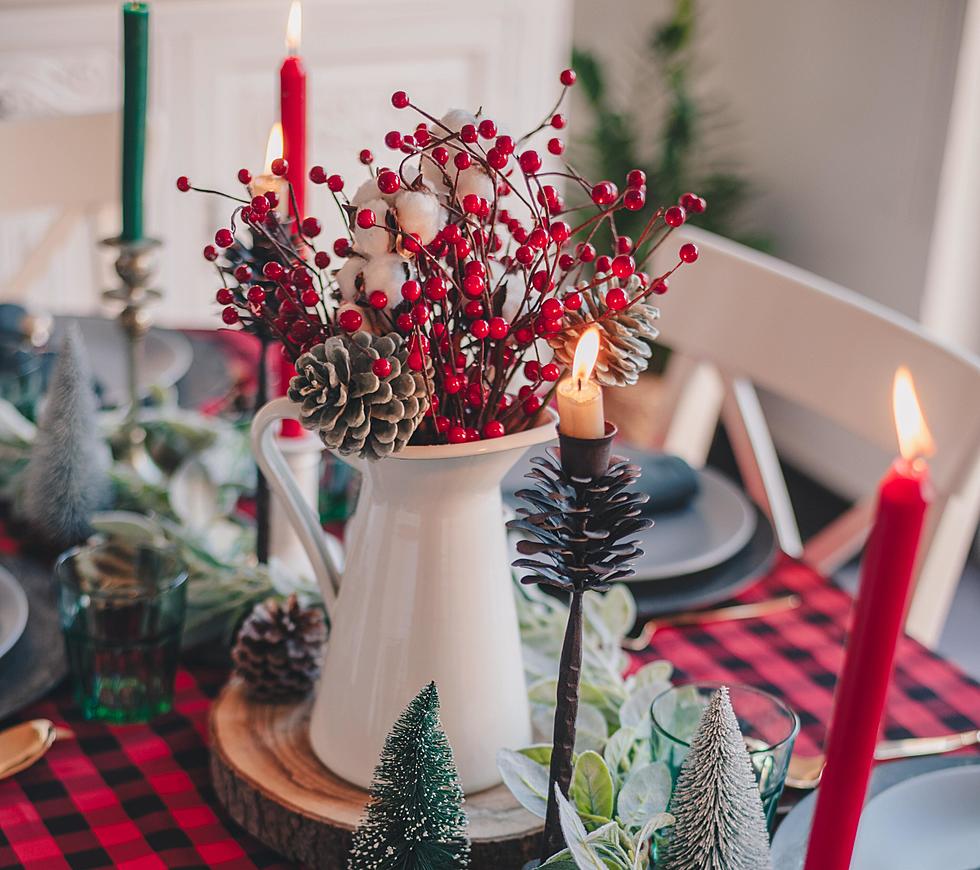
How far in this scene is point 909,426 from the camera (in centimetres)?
39

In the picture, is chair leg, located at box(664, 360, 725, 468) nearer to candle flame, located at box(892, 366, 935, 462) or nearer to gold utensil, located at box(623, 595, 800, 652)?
gold utensil, located at box(623, 595, 800, 652)

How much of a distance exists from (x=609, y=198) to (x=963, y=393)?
0.63 meters

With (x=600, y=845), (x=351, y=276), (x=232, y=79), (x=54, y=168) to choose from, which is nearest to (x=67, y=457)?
(x=351, y=276)

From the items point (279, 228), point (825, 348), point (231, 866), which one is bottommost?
point (231, 866)

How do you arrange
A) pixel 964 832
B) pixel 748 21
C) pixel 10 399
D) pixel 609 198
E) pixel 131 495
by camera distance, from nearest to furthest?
pixel 609 198 → pixel 964 832 → pixel 131 495 → pixel 10 399 → pixel 748 21

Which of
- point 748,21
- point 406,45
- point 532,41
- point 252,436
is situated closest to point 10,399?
point 252,436

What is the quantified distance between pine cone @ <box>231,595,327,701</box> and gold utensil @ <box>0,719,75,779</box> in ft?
0.39

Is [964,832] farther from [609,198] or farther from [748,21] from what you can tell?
[748,21]

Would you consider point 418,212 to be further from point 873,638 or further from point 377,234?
point 873,638

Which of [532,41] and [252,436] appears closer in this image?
[252,436]

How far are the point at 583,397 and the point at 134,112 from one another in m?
0.58

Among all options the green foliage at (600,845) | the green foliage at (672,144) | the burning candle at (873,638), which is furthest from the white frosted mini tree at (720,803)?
the green foliage at (672,144)

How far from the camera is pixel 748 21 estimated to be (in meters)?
3.04

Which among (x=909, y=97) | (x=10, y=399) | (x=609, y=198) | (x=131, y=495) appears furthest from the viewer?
(x=909, y=97)
